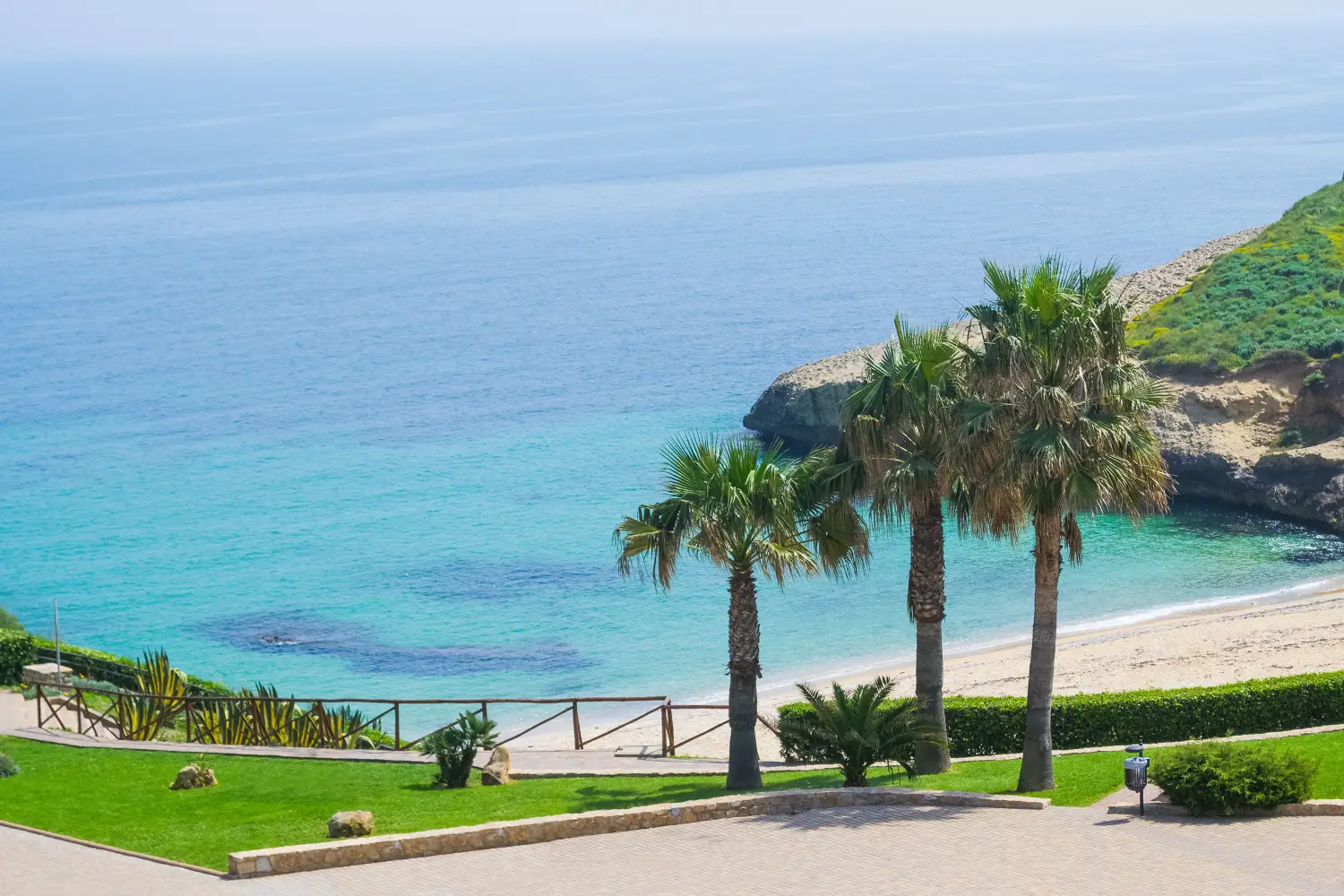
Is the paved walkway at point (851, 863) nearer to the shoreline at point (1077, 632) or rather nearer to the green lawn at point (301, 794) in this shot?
the green lawn at point (301, 794)

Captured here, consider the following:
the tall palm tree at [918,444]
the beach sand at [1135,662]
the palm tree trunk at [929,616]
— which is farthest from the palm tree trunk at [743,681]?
the beach sand at [1135,662]

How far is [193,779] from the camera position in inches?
882

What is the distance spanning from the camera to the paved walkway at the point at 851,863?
16609 millimetres

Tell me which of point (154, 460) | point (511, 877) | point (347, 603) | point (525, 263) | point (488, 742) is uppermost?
point (525, 263)

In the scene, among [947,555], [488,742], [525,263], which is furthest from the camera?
[525,263]

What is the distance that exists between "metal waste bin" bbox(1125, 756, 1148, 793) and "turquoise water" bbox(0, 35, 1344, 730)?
2264 cm

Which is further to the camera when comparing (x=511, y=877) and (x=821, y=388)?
Result: (x=821, y=388)

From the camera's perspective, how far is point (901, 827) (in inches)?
752

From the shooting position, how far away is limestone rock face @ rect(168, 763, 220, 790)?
73.4ft

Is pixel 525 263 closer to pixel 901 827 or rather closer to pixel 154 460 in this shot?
pixel 154 460

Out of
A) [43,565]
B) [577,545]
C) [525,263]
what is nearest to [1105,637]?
[577,545]

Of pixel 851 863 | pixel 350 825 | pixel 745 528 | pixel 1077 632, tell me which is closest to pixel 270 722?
pixel 350 825

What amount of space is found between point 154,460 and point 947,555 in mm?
40268

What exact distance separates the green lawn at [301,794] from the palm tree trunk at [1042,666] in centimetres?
35
